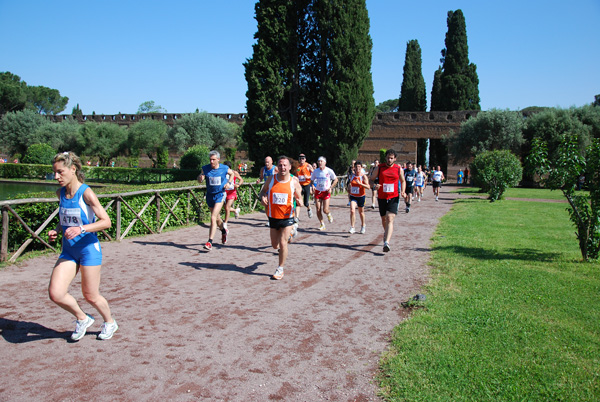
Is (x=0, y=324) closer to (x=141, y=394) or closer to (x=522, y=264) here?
(x=141, y=394)

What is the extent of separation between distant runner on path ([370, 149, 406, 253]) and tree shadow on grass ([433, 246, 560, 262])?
1.23m

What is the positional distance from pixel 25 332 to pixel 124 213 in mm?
5880

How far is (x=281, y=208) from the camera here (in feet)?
22.4

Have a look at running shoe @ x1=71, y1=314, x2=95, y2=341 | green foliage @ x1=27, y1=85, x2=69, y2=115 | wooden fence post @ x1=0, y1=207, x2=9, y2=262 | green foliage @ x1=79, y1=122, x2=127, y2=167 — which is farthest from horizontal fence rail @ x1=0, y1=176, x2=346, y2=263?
green foliage @ x1=27, y1=85, x2=69, y2=115

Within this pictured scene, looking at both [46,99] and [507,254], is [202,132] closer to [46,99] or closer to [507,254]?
[507,254]

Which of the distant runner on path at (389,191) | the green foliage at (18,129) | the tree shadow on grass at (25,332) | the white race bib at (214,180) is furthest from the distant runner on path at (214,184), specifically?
the green foliage at (18,129)

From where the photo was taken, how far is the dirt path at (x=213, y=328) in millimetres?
3551

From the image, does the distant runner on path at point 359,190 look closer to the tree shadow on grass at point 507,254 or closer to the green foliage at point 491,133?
the tree shadow on grass at point 507,254

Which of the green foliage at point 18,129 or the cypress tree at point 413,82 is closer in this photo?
the cypress tree at point 413,82

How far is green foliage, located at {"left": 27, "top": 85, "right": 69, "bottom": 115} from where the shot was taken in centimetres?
10069

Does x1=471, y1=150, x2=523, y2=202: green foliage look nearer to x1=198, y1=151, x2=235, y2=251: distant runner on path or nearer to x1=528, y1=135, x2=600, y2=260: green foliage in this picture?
x1=528, y1=135, x2=600, y2=260: green foliage

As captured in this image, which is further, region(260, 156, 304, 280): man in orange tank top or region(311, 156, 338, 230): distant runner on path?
region(311, 156, 338, 230): distant runner on path

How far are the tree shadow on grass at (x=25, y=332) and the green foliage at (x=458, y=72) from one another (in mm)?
46504

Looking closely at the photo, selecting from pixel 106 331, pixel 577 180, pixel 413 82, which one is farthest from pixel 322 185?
pixel 413 82
